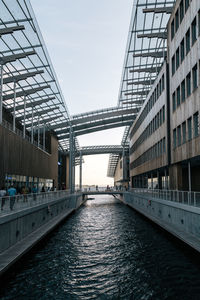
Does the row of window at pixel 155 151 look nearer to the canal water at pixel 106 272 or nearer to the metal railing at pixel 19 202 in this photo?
the metal railing at pixel 19 202

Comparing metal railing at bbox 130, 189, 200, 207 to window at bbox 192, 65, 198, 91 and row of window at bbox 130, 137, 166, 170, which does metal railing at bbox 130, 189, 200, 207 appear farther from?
window at bbox 192, 65, 198, 91

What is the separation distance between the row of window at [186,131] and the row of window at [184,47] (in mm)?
4875

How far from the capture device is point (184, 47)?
2231 cm

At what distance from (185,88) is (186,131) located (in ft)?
10.2

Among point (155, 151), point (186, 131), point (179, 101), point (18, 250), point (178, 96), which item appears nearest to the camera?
point (18, 250)

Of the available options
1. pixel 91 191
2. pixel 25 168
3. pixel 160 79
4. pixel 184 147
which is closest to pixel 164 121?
pixel 160 79

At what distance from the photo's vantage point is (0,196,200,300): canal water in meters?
9.37

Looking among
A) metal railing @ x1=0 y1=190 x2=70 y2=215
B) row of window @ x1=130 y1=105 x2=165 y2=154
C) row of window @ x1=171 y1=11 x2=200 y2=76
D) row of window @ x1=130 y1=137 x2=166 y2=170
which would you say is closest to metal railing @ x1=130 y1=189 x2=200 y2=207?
row of window @ x1=130 y1=137 x2=166 y2=170

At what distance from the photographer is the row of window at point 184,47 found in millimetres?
20516

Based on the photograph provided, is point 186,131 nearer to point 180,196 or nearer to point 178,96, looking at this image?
point 178,96

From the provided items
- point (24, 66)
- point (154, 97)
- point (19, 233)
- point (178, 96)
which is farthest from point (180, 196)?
point (154, 97)

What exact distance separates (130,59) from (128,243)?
24112 millimetres

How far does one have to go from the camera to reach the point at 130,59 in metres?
35.3

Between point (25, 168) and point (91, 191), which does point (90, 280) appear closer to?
point (25, 168)
